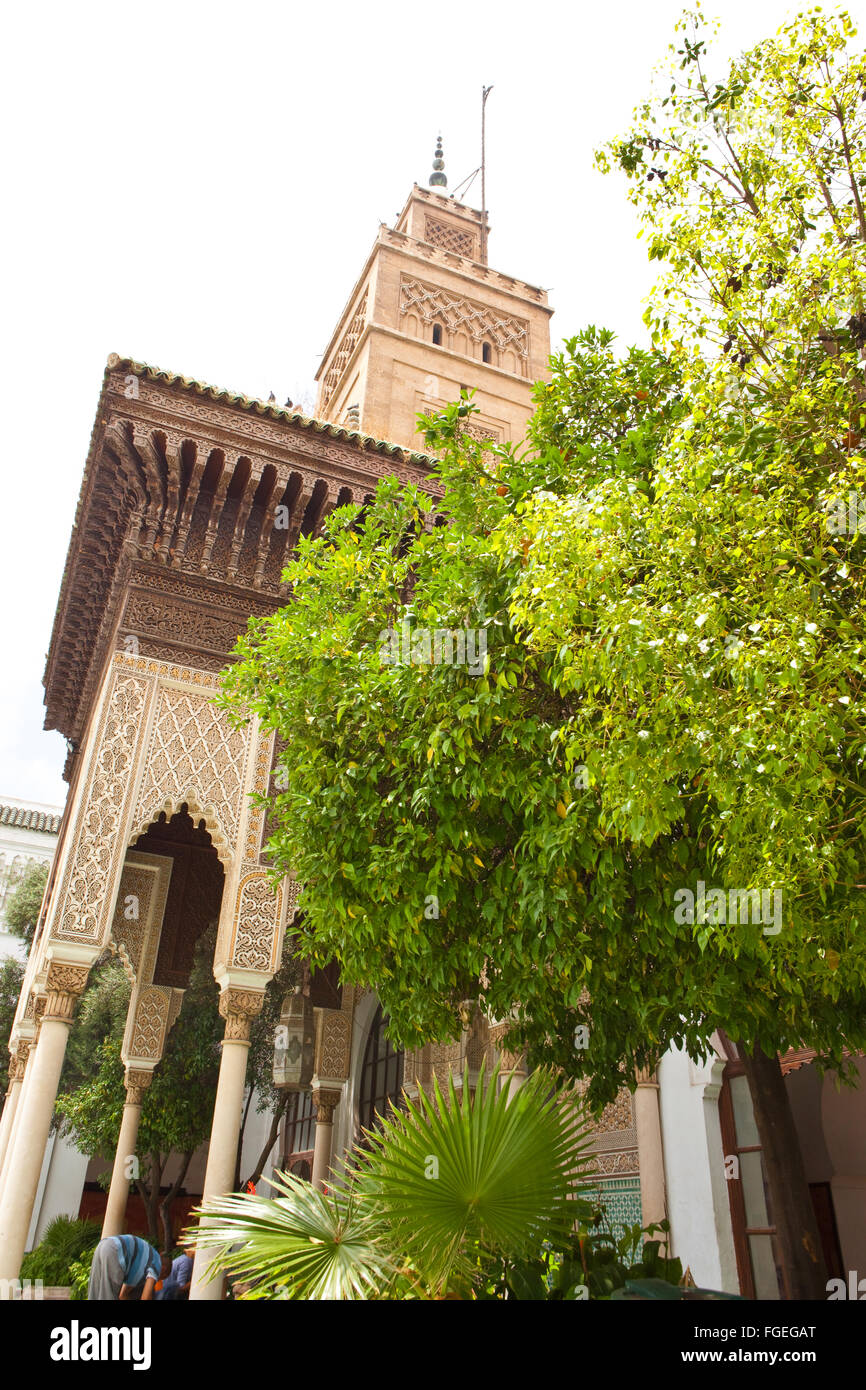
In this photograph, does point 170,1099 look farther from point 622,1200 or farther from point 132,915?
point 622,1200

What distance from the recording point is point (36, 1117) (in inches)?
248

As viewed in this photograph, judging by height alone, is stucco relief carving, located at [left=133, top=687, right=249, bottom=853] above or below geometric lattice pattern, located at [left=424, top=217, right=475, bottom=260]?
below

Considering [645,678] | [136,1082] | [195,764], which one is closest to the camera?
[645,678]

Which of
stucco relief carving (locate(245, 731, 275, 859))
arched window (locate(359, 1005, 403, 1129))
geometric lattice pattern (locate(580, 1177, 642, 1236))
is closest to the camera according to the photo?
stucco relief carving (locate(245, 731, 275, 859))

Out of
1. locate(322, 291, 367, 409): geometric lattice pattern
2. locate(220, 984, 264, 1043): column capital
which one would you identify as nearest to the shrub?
locate(220, 984, 264, 1043): column capital

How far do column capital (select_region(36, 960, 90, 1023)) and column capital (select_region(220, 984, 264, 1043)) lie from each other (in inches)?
40.5

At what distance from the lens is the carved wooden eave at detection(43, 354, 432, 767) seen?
7.64 meters

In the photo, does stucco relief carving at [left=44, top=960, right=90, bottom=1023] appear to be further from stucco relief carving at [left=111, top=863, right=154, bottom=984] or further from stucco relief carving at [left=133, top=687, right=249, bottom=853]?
stucco relief carving at [left=111, top=863, right=154, bottom=984]

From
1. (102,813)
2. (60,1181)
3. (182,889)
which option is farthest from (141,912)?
(60,1181)

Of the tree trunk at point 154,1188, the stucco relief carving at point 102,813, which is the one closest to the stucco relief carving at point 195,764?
the stucco relief carving at point 102,813

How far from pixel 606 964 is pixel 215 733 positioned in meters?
4.30

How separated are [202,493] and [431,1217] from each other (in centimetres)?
625

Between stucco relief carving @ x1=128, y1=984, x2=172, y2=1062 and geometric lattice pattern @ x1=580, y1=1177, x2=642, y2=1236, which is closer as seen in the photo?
geometric lattice pattern @ x1=580, y1=1177, x2=642, y2=1236
